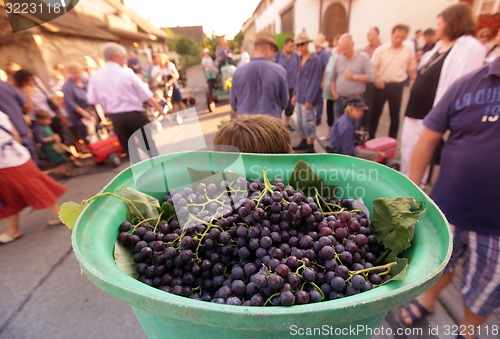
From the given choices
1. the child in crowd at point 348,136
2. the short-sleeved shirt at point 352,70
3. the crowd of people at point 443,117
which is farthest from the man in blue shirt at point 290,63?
the child in crowd at point 348,136

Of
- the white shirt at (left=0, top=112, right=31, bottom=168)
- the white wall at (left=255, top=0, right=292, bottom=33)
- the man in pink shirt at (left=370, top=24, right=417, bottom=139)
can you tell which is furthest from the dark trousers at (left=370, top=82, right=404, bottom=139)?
the white wall at (left=255, top=0, right=292, bottom=33)

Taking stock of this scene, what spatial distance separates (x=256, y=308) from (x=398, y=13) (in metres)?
14.2

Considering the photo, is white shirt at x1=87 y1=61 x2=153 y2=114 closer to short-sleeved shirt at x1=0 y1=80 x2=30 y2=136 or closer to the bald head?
short-sleeved shirt at x1=0 y1=80 x2=30 y2=136

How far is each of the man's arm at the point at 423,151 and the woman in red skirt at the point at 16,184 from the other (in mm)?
3656

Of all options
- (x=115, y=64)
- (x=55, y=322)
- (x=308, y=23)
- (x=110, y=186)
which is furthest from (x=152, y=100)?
(x=308, y=23)

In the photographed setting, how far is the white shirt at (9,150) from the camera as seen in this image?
282 centimetres

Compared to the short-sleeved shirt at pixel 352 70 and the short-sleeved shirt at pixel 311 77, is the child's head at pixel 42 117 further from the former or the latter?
the short-sleeved shirt at pixel 352 70

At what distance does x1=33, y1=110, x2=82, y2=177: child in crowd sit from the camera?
15.8 ft

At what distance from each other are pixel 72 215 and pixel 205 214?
423 millimetres

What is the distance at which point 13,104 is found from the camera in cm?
361

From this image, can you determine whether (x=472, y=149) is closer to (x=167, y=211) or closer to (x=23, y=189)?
(x=167, y=211)

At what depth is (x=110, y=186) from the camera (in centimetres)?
96

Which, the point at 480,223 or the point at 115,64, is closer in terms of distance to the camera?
the point at 480,223

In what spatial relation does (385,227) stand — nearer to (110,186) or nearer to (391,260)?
(391,260)
